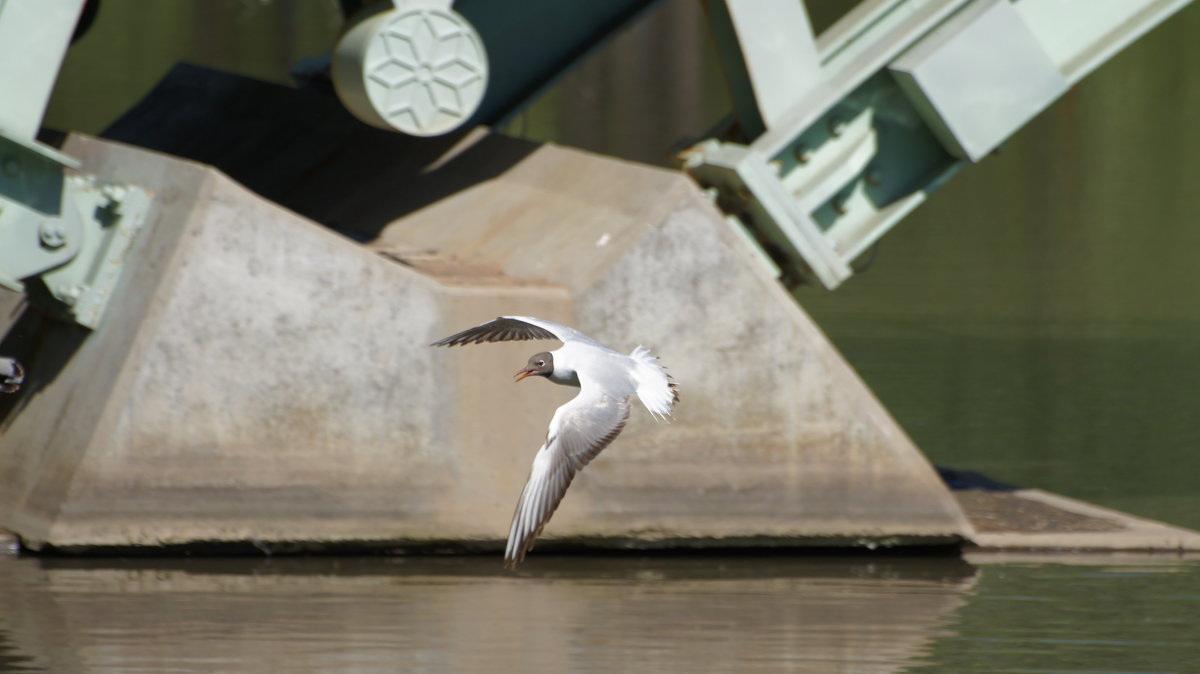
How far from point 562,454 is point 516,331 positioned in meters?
1.41

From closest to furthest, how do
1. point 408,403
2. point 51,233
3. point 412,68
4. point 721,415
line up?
1. point 51,233
2. point 408,403
3. point 721,415
4. point 412,68

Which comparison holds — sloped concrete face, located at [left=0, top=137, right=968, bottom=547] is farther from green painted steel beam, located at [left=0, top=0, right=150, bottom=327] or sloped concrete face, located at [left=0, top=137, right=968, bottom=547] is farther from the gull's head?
the gull's head

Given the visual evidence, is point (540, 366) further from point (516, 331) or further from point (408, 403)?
point (408, 403)

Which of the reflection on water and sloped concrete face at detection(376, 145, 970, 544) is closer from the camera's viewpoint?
the reflection on water

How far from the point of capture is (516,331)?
802 cm

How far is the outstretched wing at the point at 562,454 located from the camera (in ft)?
21.2

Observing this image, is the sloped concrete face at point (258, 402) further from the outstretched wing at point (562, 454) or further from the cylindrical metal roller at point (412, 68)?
the outstretched wing at point (562, 454)

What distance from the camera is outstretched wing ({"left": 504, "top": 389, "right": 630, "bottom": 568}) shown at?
6.46 metres

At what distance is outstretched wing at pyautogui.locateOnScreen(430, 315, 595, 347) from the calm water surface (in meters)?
1.12

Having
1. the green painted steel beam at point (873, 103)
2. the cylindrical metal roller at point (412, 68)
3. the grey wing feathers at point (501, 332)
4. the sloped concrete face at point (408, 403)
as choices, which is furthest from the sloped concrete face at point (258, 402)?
the green painted steel beam at point (873, 103)

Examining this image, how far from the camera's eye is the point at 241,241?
8922mm

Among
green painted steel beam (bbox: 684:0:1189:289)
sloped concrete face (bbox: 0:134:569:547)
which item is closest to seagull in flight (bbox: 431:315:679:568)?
sloped concrete face (bbox: 0:134:569:547)

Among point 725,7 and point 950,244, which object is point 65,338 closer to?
point 725,7

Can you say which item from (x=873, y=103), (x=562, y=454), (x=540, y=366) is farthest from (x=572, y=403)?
(x=873, y=103)
